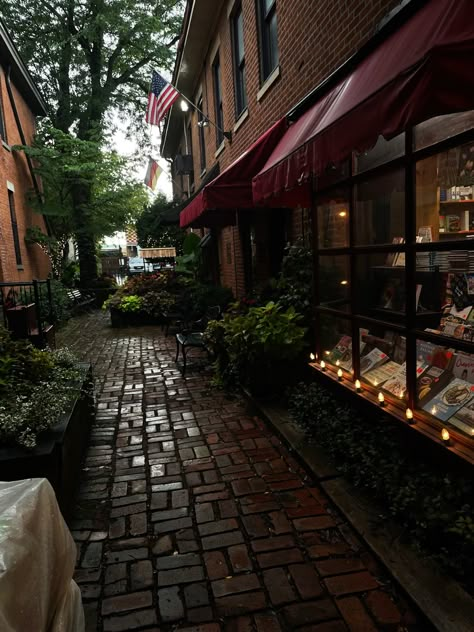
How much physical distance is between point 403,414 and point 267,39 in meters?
6.45

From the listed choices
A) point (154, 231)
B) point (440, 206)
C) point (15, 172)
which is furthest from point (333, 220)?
point (154, 231)

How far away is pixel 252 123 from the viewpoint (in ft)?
26.0

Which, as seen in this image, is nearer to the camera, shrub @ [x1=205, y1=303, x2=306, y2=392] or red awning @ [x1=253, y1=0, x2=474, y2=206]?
red awning @ [x1=253, y1=0, x2=474, y2=206]

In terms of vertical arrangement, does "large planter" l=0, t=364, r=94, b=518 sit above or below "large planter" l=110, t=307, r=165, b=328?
above

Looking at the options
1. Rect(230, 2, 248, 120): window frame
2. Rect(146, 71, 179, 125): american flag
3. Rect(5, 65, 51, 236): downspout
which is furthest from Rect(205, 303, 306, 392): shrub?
Rect(5, 65, 51, 236): downspout

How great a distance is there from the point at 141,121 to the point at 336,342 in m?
23.4

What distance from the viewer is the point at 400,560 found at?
2.37m

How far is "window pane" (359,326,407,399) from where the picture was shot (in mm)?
3471

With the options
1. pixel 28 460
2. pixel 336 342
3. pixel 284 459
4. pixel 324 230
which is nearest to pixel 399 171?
pixel 324 230

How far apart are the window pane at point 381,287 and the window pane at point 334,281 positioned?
216 mm

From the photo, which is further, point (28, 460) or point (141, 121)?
point (141, 121)

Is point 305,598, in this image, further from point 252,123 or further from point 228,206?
point 252,123

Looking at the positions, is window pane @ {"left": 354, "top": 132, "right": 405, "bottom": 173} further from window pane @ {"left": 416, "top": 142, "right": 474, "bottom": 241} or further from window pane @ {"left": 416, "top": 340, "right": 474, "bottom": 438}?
window pane @ {"left": 416, "top": 340, "right": 474, "bottom": 438}

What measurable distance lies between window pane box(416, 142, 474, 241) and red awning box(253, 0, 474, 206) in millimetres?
666
